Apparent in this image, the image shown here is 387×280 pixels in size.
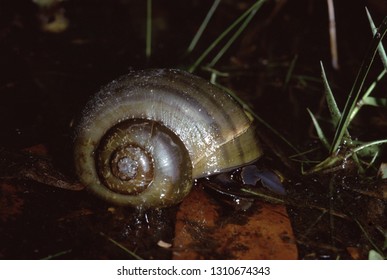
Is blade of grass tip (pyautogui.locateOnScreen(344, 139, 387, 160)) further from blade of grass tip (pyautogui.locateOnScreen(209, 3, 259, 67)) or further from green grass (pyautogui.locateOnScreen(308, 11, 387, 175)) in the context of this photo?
blade of grass tip (pyautogui.locateOnScreen(209, 3, 259, 67))

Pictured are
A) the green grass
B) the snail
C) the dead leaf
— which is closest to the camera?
the dead leaf

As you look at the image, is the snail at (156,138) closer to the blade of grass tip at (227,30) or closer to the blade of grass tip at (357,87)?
the blade of grass tip at (357,87)

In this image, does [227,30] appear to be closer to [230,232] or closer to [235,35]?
[235,35]

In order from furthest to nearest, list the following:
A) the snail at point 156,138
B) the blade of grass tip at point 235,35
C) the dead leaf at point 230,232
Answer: the blade of grass tip at point 235,35 < the snail at point 156,138 < the dead leaf at point 230,232

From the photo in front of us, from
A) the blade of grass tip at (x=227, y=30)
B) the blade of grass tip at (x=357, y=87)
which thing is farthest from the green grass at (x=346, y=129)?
the blade of grass tip at (x=227, y=30)

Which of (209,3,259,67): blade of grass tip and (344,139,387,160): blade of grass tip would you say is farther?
(209,3,259,67): blade of grass tip

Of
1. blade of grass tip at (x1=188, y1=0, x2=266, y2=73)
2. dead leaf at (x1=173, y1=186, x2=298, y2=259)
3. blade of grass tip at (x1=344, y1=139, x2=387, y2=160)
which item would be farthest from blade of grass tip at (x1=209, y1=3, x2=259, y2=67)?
dead leaf at (x1=173, y1=186, x2=298, y2=259)
